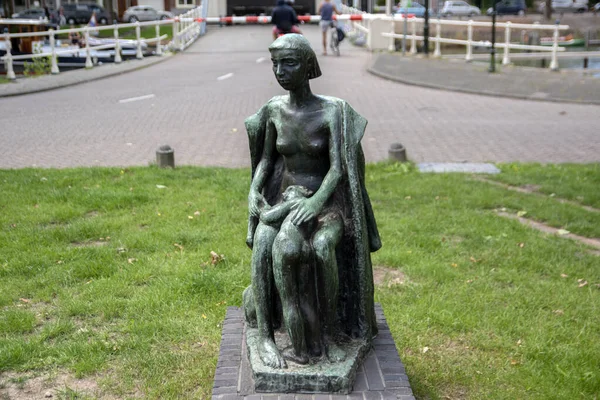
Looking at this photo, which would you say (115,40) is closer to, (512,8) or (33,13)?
(33,13)

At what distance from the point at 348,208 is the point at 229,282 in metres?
2.40

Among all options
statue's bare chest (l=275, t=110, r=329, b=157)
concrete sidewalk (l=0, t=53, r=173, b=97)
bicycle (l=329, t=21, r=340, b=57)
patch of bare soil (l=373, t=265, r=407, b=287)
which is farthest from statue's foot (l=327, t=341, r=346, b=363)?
bicycle (l=329, t=21, r=340, b=57)

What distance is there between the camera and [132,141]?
13344mm

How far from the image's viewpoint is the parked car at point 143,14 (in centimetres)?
5478

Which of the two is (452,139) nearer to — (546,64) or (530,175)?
(530,175)

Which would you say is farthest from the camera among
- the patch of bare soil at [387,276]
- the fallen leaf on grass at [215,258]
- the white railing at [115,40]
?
the white railing at [115,40]

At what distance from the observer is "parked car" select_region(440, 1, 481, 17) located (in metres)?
56.2

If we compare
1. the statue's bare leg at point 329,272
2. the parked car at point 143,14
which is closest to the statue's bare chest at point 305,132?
the statue's bare leg at point 329,272

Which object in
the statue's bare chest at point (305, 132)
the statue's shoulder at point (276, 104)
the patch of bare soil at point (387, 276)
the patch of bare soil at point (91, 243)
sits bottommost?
the patch of bare soil at point (387, 276)

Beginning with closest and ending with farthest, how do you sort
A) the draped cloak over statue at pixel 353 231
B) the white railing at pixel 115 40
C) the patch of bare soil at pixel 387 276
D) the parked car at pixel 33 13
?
the draped cloak over statue at pixel 353 231 → the patch of bare soil at pixel 387 276 → the white railing at pixel 115 40 → the parked car at pixel 33 13

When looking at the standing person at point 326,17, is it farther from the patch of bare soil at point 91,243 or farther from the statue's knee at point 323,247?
the statue's knee at point 323,247

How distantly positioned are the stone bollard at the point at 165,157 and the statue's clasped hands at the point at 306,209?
21.9 feet

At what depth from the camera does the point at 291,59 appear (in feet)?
14.7

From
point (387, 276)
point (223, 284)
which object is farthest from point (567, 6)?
point (223, 284)
